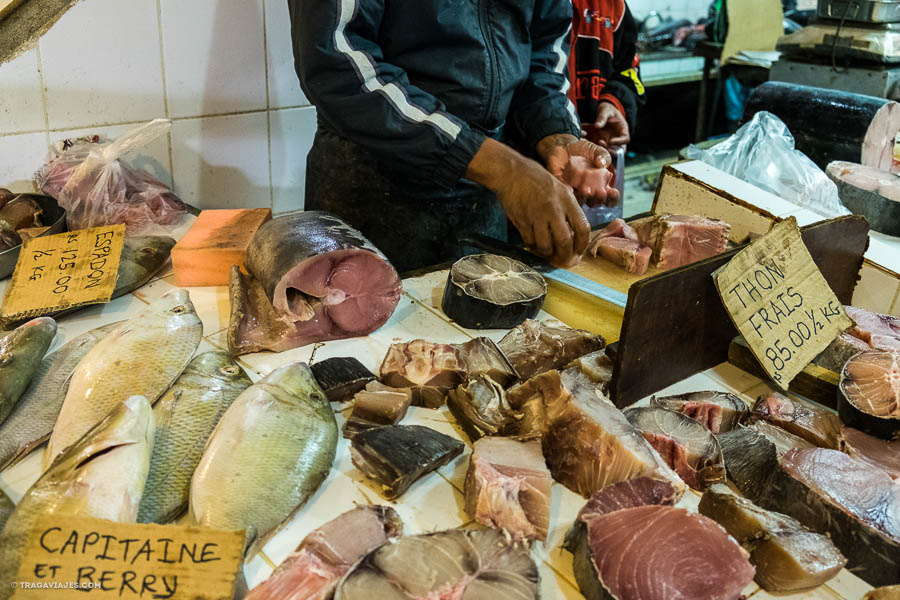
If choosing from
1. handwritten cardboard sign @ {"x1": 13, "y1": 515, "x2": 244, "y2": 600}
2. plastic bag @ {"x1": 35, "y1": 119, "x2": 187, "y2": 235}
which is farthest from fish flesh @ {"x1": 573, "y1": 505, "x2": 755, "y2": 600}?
plastic bag @ {"x1": 35, "y1": 119, "x2": 187, "y2": 235}

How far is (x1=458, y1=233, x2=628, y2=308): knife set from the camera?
221 centimetres

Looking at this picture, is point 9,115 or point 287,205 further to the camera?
point 287,205

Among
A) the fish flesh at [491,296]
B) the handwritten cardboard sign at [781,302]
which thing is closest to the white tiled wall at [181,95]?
the fish flesh at [491,296]

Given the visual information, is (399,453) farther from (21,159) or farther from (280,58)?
(280,58)

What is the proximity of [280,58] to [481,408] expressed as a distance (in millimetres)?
2418

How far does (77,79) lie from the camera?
2904 mm

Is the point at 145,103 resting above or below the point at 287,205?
above

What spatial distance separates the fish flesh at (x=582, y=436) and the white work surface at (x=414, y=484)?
6 centimetres

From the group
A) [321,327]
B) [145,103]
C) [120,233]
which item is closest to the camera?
[321,327]

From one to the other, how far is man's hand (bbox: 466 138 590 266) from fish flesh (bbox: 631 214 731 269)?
0.37 metres

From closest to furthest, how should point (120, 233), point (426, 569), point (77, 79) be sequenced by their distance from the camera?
point (426, 569)
point (120, 233)
point (77, 79)

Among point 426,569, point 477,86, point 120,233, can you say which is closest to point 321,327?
point 120,233

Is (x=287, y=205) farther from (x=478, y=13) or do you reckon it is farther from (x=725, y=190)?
(x=725, y=190)

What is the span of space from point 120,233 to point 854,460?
7.16ft
